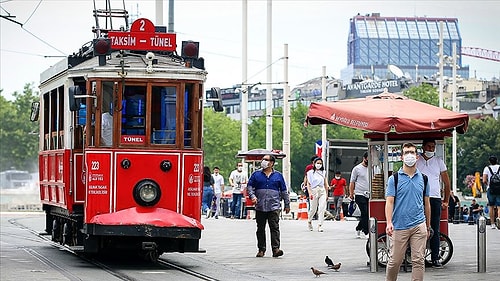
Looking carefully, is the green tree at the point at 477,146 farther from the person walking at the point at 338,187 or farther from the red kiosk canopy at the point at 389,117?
the red kiosk canopy at the point at 389,117

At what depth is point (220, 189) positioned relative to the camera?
4256cm

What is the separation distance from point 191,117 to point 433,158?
3980mm

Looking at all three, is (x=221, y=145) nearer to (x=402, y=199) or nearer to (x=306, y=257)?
(x=306, y=257)

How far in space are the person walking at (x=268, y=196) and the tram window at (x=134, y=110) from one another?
314cm

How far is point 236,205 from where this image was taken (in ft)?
146

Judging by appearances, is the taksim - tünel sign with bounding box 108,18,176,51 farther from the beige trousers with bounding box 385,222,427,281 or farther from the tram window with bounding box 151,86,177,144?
the beige trousers with bounding box 385,222,427,281

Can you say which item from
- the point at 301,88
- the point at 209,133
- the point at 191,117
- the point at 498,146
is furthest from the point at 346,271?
the point at 301,88

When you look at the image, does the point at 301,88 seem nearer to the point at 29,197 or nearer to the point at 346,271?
the point at 29,197

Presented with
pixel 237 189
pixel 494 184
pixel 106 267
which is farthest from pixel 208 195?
pixel 106 267

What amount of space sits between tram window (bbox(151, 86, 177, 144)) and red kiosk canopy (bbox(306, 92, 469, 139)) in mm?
A: 2197

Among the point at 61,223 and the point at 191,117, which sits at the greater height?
the point at 191,117

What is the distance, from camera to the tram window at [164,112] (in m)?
19.4

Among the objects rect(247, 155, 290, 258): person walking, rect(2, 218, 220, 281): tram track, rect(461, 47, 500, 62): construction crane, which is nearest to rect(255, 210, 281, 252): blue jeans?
rect(247, 155, 290, 258): person walking

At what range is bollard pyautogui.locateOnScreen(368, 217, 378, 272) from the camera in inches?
714
